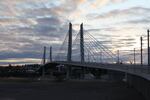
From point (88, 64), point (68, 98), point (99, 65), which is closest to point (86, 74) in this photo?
point (88, 64)

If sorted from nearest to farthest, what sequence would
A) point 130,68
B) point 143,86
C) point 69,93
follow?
point 143,86 < point 130,68 < point 69,93

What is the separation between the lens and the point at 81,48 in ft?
365

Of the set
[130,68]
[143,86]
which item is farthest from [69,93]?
[143,86]

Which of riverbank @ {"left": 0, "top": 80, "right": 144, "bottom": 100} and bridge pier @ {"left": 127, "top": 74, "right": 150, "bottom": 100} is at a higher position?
bridge pier @ {"left": 127, "top": 74, "right": 150, "bottom": 100}

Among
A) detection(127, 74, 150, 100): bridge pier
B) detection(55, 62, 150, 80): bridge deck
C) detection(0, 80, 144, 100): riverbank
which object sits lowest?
detection(0, 80, 144, 100): riverbank

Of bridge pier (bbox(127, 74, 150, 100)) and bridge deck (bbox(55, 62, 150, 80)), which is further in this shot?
bridge deck (bbox(55, 62, 150, 80))

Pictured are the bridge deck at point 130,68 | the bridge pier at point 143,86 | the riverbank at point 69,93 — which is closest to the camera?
the bridge pier at point 143,86

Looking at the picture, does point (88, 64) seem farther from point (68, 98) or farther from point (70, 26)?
point (68, 98)

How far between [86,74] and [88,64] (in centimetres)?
6277

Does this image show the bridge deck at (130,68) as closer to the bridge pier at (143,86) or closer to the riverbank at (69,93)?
the bridge pier at (143,86)

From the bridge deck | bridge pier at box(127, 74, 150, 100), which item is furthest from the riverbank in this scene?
the bridge deck

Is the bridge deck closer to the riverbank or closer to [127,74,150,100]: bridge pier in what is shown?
[127,74,150,100]: bridge pier

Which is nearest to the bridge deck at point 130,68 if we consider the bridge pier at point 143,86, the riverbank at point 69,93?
the bridge pier at point 143,86

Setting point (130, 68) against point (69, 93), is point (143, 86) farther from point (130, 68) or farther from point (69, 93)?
point (69, 93)
